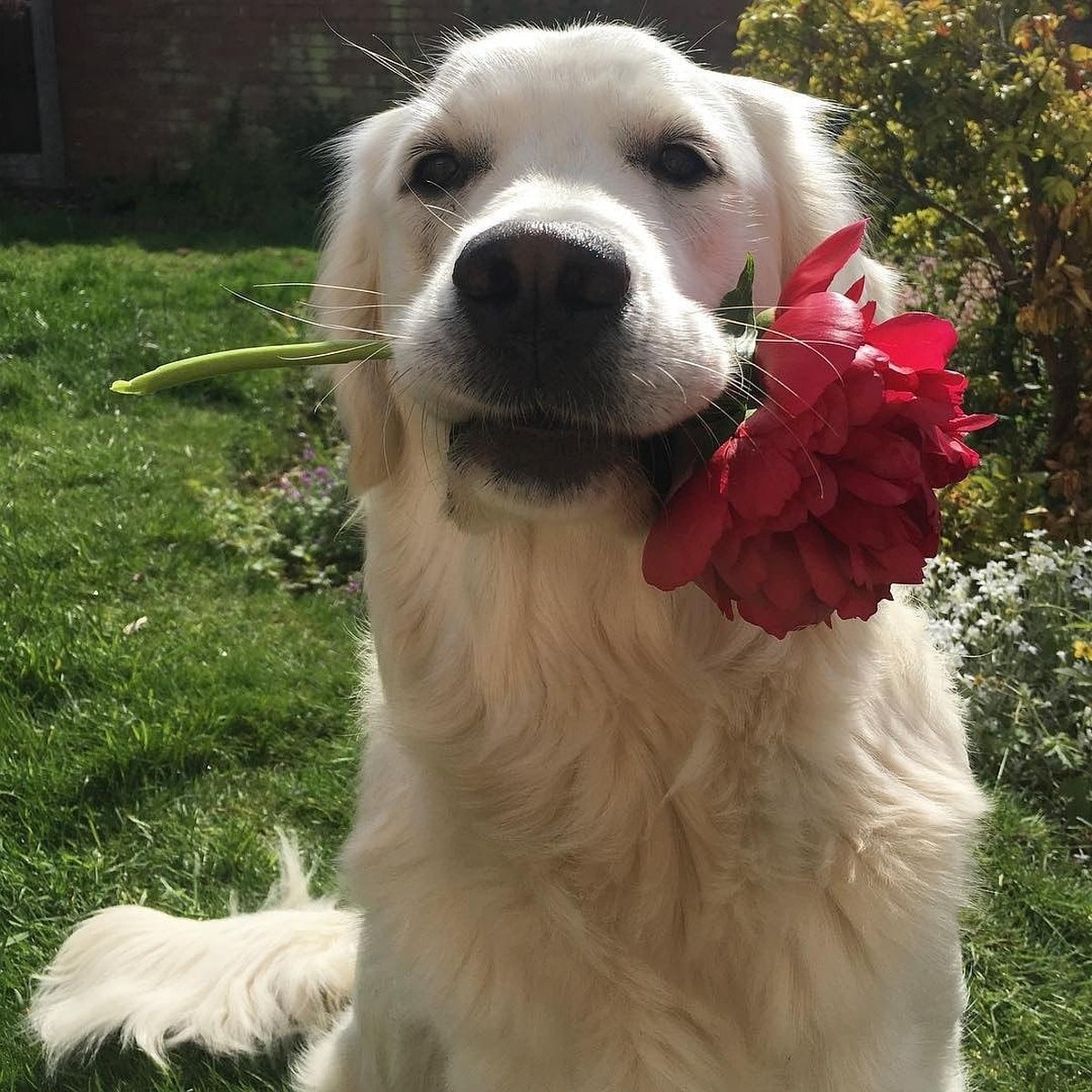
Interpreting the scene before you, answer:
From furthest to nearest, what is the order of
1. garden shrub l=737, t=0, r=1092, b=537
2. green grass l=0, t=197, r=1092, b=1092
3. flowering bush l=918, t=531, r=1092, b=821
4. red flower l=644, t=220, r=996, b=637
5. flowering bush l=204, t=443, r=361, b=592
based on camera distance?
flowering bush l=204, t=443, r=361, b=592 → garden shrub l=737, t=0, r=1092, b=537 → flowering bush l=918, t=531, r=1092, b=821 → green grass l=0, t=197, r=1092, b=1092 → red flower l=644, t=220, r=996, b=637

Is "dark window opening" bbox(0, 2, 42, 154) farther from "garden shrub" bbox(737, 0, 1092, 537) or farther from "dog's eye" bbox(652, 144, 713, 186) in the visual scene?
"dog's eye" bbox(652, 144, 713, 186)

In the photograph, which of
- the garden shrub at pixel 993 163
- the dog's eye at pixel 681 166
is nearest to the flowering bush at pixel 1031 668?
the garden shrub at pixel 993 163

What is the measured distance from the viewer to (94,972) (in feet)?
7.94

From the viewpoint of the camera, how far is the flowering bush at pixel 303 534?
4.38 metres

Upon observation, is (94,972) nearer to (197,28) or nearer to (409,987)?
(409,987)

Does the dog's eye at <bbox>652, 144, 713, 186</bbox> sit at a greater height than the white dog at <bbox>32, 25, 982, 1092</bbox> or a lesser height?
greater

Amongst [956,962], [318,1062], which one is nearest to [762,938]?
[956,962]

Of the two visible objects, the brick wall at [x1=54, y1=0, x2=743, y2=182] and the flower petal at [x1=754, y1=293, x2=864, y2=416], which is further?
the brick wall at [x1=54, y1=0, x2=743, y2=182]

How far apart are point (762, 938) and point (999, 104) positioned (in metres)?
3.04

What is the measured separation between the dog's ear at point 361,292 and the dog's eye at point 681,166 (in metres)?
0.54

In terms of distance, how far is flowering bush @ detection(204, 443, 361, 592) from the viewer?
4.38 meters

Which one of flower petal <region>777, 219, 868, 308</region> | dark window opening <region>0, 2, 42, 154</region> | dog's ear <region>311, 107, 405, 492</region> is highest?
flower petal <region>777, 219, 868, 308</region>

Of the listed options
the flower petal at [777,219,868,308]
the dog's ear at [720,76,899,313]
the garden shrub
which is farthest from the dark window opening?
the flower petal at [777,219,868,308]

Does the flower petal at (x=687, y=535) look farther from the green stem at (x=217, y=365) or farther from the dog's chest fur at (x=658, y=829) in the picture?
the green stem at (x=217, y=365)
